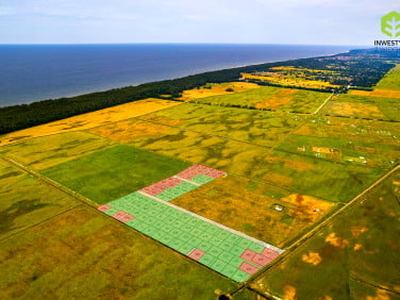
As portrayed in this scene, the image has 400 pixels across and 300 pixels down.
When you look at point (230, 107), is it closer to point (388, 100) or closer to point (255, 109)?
point (255, 109)

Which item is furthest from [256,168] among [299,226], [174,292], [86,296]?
[86,296]

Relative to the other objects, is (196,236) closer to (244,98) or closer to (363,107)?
(244,98)

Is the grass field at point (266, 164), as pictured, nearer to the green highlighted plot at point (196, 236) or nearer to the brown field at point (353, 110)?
the green highlighted plot at point (196, 236)

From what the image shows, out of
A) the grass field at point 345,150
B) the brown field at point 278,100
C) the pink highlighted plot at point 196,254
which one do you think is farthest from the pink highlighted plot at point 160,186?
the brown field at point 278,100

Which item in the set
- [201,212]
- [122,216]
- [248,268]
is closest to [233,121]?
[201,212]
